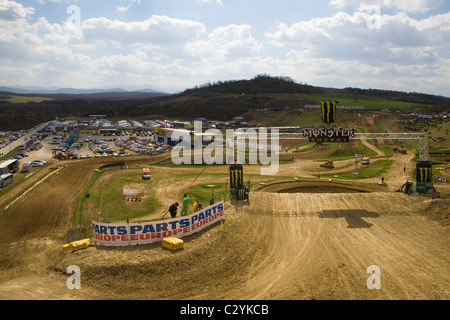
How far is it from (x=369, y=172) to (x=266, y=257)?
33525 millimetres

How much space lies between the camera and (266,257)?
57.7ft

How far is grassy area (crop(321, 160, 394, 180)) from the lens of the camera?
43166mm

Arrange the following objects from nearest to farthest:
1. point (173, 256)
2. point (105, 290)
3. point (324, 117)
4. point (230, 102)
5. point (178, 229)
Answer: point (105, 290), point (173, 256), point (178, 229), point (324, 117), point (230, 102)

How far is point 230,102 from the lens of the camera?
6186 inches

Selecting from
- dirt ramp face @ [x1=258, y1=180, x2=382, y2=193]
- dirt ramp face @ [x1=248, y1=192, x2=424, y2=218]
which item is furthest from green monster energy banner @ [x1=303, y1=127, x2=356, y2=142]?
dirt ramp face @ [x1=258, y1=180, x2=382, y2=193]

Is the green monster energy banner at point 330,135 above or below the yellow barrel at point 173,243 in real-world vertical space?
above

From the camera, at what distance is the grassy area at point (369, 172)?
43166mm

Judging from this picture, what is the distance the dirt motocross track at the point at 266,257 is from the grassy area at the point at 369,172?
16.3 metres

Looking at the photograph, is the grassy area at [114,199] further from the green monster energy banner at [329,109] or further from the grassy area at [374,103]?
the grassy area at [374,103]

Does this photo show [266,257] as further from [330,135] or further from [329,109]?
[330,135]

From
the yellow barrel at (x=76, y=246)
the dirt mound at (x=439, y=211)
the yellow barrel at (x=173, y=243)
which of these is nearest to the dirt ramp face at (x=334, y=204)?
the dirt mound at (x=439, y=211)
